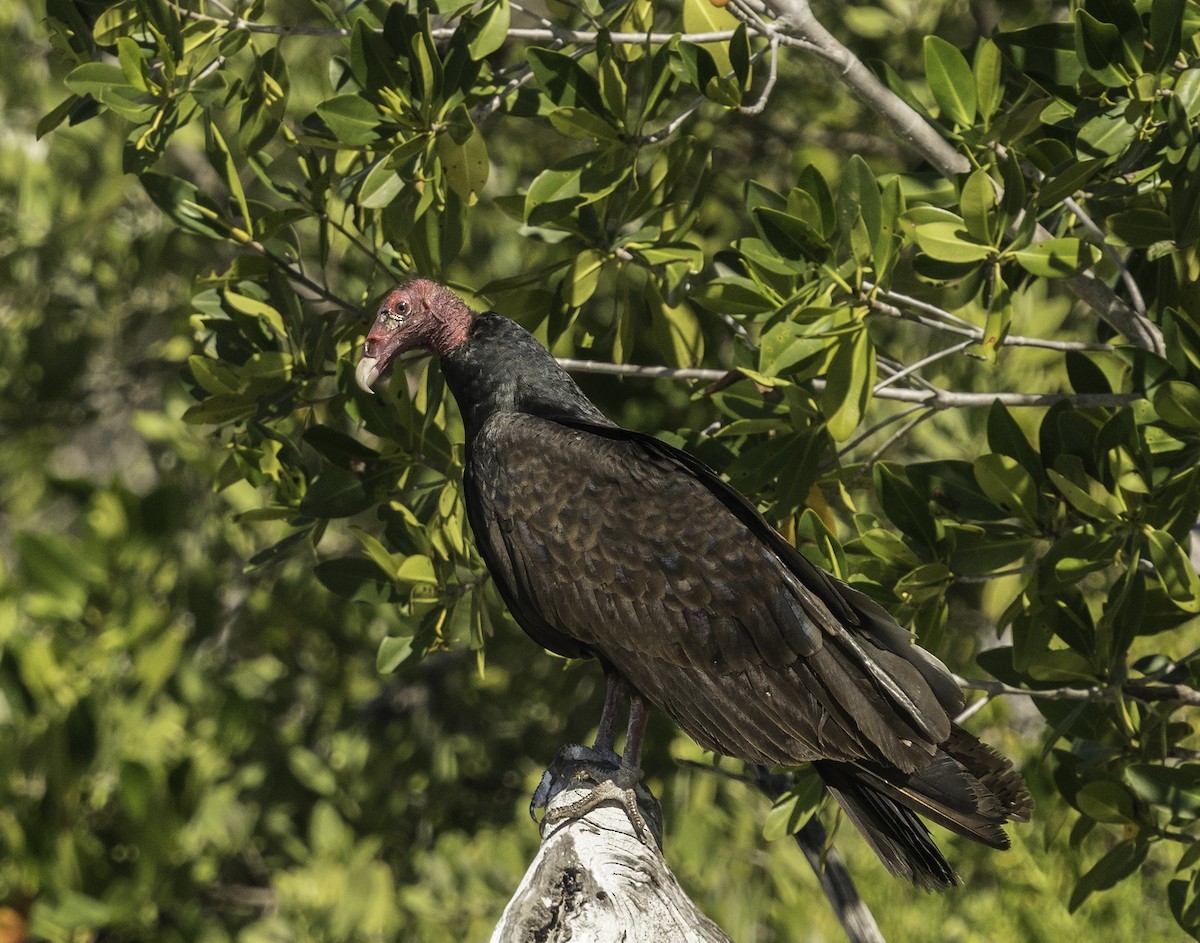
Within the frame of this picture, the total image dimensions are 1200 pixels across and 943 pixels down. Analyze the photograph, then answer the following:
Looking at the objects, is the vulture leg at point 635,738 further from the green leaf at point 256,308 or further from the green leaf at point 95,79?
the green leaf at point 95,79

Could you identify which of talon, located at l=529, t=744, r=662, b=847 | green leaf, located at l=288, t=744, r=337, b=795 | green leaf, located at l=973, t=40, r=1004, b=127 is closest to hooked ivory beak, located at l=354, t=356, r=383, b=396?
talon, located at l=529, t=744, r=662, b=847

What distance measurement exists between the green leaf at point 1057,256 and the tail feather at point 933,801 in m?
0.99

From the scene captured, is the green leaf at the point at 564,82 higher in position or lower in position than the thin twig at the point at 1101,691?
higher

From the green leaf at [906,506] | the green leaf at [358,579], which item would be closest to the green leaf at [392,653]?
the green leaf at [358,579]

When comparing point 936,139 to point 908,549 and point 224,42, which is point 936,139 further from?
point 224,42

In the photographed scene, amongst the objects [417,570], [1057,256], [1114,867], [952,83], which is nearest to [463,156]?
[417,570]

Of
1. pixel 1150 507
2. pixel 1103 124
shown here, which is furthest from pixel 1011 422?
pixel 1103 124

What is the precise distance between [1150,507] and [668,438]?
1207 millimetres

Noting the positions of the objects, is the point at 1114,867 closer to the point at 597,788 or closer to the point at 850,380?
the point at 597,788

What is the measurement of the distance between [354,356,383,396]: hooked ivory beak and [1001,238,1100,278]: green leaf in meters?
1.54

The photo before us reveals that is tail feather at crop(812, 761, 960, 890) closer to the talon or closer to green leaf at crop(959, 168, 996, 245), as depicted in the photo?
the talon

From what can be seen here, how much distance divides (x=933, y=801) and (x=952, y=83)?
1577mm

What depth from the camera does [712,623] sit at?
3.02m

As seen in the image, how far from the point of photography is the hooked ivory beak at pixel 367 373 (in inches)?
131
